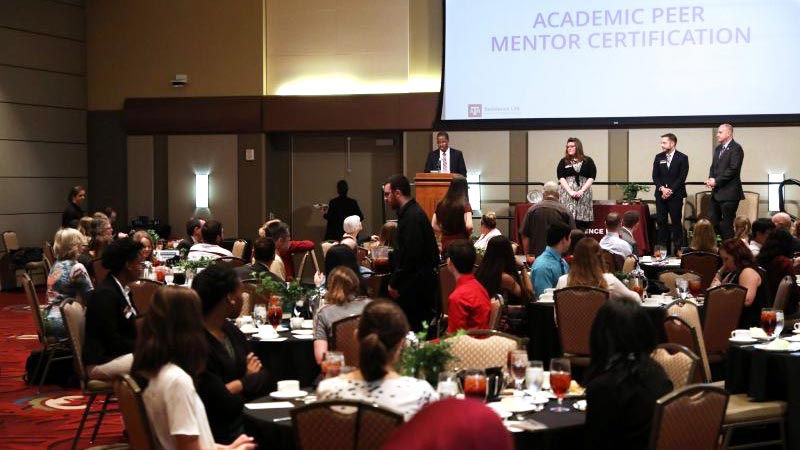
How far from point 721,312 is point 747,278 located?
1.30 feet

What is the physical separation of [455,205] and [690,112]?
690 cm

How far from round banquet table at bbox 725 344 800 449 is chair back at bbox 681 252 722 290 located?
3962 mm

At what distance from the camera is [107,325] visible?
5.99 m

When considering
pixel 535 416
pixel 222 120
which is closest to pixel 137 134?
pixel 222 120

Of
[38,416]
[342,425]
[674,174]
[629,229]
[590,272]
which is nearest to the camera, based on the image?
[342,425]

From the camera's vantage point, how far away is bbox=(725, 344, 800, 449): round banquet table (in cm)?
554

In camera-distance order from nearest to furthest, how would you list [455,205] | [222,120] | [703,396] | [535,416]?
[703,396] < [535,416] < [455,205] < [222,120]

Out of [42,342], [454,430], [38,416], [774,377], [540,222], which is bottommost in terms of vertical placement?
[38,416]

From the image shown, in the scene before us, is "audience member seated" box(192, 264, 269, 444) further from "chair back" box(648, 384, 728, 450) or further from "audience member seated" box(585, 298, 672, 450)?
"chair back" box(648, 384, 728, 450)

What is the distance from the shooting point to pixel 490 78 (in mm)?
14883

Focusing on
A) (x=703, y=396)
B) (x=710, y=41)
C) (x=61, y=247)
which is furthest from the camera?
(x=710, y=41)

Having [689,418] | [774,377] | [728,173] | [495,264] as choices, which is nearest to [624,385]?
[689,418]

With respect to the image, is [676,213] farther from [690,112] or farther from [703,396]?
[703,396]

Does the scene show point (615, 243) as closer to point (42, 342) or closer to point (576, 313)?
point (576, 313)
